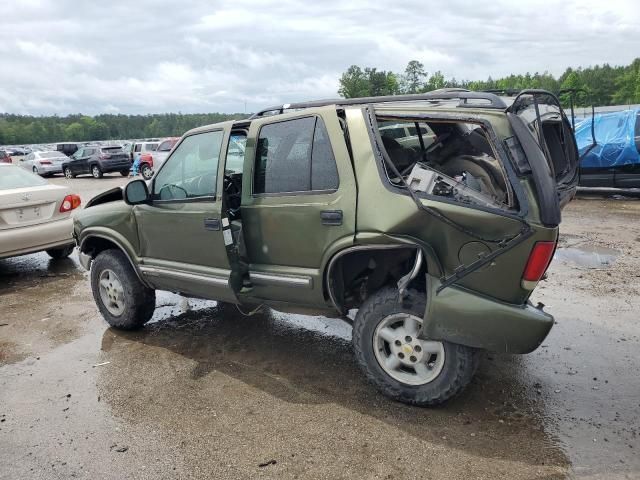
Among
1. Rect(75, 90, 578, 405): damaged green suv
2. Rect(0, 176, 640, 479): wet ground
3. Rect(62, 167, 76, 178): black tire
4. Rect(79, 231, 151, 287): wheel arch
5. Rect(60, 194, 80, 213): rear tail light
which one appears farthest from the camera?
Rect(62, 167, 76, 178): black tire

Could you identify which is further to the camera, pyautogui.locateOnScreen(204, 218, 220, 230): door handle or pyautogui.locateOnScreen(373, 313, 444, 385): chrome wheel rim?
pyautogui.locateOnScreen(204, 218, 220, 230): door handle

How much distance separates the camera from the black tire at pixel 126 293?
501 cm

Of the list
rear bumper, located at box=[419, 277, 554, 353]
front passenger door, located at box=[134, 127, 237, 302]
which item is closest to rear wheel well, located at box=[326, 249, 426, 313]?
rear bumper, located at box=[419, 277, 554, 353]

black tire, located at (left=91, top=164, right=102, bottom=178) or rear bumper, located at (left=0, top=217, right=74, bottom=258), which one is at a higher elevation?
rear bumper, located at (left=0, top=217, right=74, bottom=258)

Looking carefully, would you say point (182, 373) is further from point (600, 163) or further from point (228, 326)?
point (600, 163)

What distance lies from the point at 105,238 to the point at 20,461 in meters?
2.29

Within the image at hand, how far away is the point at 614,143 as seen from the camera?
36.7 ft

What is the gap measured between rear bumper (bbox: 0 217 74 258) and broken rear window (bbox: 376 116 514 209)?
5.38 m

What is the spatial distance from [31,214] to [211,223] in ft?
14.2

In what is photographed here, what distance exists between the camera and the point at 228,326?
5207 millimetres

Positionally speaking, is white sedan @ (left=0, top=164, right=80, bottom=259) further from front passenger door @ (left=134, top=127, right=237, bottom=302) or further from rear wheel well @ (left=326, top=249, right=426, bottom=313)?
rear wheel well @ (left=326, top=249, right=426, bottom=313)

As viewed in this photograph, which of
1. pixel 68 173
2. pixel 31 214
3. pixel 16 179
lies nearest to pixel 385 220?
pixel 31 214

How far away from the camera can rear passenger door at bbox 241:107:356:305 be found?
3.62 m

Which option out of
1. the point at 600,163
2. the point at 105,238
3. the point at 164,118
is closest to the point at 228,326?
the point at 105,238
